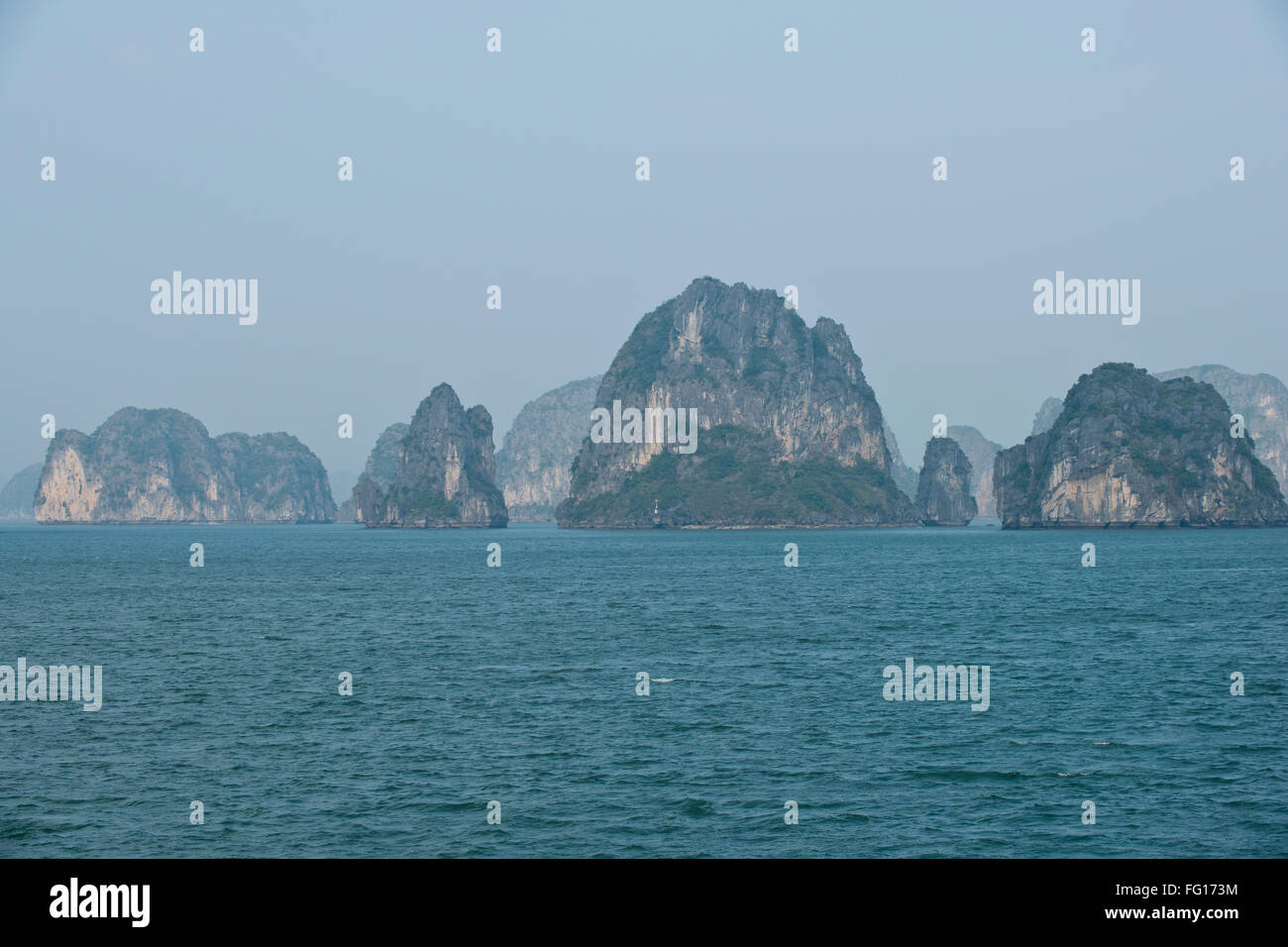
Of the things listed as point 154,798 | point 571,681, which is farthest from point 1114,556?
point 154,798

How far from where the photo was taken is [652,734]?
42.6 m

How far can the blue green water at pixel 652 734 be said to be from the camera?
3053 centimetres

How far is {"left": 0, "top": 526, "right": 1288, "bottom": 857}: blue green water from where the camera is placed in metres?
30.5

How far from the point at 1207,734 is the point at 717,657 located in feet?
91.4

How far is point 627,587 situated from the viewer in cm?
11850

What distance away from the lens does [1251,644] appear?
66.4 metres

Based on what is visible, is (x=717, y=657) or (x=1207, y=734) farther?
(x=717, y=657)

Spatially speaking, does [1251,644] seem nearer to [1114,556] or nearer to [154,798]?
[154,798]
